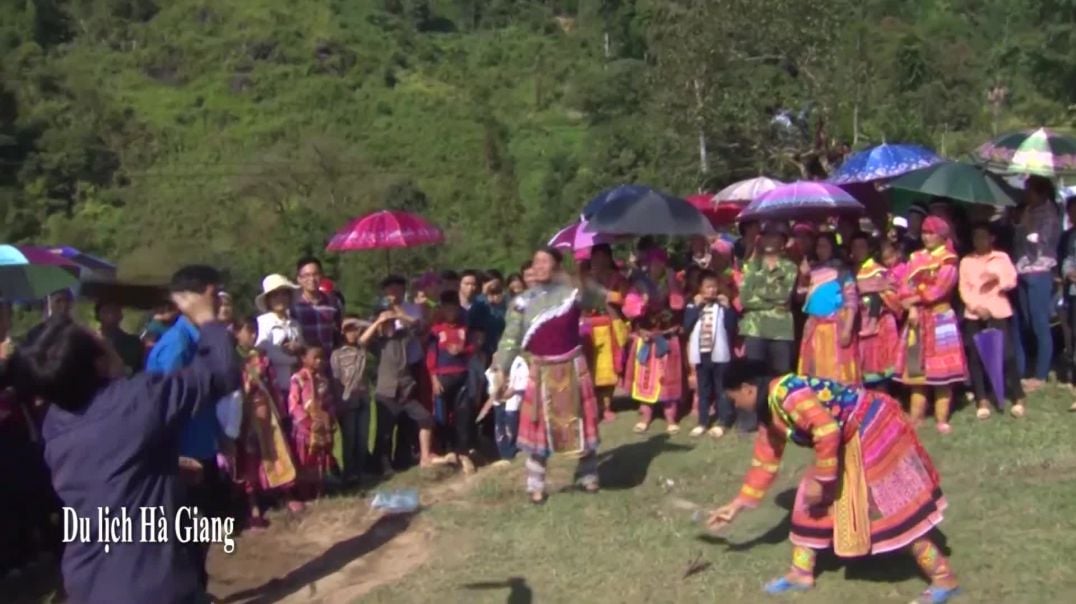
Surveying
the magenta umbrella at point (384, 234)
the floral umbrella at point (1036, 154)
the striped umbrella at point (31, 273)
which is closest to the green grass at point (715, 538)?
the floral umbrella at point (1036, 154)

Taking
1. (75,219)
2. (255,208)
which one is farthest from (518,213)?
(75,219)

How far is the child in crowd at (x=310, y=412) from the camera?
917 cm

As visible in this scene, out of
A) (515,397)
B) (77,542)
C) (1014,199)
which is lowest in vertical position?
(515,397)

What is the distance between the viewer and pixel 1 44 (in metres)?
63.2

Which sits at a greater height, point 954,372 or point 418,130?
point 418,130

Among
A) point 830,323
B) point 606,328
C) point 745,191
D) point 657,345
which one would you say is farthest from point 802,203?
point 745,191

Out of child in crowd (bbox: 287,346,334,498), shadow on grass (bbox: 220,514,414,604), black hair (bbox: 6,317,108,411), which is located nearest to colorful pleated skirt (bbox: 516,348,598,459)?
shadow on grass (bbox: 220,514,414,604)

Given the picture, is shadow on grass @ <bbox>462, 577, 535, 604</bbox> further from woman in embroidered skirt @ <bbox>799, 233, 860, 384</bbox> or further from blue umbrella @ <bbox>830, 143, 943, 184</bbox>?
blue umbrella @ <bbox>830, 143, 943, 184</bbox>

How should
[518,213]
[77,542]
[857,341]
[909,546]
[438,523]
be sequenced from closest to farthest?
1. [77,542]
2. [909,546]
3. [438,523]
4. [857,341]
5. [518,213]

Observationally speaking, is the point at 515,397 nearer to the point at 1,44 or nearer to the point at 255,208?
the point at 255,208

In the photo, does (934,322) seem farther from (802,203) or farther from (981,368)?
(802,203)

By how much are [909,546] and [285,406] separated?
14.9ft

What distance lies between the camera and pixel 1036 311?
9.75 metres

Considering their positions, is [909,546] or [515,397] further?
[515,397]
